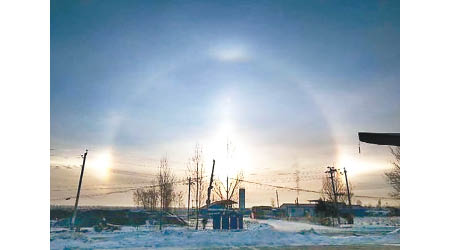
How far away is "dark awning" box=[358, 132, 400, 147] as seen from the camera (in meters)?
4.23

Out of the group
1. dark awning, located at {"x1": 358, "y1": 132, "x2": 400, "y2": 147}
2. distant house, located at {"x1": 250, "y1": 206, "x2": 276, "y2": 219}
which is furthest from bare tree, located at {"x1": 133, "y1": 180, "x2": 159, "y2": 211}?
dark awning, located at {"x1": 358, "y1": 132, "x2": 400, "y2": 147}

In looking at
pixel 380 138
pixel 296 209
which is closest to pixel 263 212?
pixel 296 209

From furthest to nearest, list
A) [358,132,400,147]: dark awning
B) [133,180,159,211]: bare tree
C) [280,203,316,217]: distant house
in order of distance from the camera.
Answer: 1. [280,203,316,217]: distant house
2. [133,180,159,211]: bare tree
3. [358,132,400,147]: dark awning

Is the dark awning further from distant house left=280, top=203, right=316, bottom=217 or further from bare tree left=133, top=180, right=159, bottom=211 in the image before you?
distant house left=280, top=203, right=316, bottom=217

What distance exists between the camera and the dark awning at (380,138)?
4.23m

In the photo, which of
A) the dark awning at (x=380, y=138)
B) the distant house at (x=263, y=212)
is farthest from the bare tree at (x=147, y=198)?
the dark awning at (x=380, y=138)

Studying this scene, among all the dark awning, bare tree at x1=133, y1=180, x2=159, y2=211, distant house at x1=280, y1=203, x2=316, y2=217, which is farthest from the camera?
distant house at x1=280, y1=203, x2=316, y2=217

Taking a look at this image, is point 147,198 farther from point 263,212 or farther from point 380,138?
point 380,138

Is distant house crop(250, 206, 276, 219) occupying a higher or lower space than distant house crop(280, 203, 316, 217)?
higher
